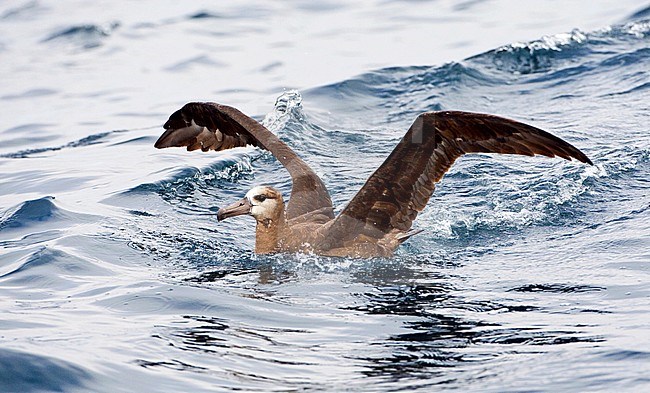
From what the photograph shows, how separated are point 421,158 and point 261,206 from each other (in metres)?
1.44

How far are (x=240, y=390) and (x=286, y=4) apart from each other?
16.0 meters

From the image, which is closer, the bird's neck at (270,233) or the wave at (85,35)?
the bird's neck at (270,233)

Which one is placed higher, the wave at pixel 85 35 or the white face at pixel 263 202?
the wave at pixel 85 35

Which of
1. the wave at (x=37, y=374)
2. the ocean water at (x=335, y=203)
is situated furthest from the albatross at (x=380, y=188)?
the wave at (x=37, y=374)

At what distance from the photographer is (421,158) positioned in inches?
346

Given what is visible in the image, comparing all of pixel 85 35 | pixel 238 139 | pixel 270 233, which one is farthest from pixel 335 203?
pixel 85 35

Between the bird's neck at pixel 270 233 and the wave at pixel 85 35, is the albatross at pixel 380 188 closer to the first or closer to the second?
the bird's neck at pixel 270 233

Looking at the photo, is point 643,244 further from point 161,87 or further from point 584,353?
point 161,87

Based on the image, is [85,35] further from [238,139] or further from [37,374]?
[37,374]

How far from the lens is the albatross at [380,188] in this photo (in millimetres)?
8461

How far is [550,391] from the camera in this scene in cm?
589

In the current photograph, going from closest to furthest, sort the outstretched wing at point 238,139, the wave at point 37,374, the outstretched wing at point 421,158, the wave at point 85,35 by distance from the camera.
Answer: the wave at point 37,374 → the outstretched wing at point 421,158 → the outstretched wing at point 238,139 → the wave at point 85,35

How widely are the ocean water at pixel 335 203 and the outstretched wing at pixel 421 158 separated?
1.08ft

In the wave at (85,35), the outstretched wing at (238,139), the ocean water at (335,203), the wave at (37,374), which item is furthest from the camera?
the wave at (85,35)
